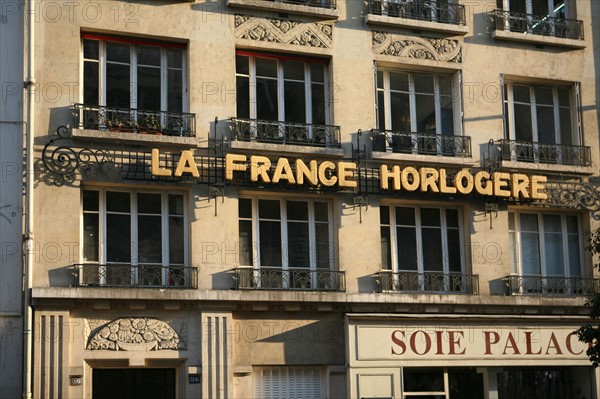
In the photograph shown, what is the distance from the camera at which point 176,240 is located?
Answer: 2559 centimetres

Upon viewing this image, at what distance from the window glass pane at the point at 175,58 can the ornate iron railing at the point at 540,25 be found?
8.54 m

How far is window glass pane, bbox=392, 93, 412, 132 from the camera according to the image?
28.0m

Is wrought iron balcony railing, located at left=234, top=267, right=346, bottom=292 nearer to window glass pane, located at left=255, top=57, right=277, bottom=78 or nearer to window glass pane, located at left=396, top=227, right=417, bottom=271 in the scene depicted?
window glass pane, located at left=396, top=227, right=417, bottom=271

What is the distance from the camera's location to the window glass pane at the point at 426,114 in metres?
28.3

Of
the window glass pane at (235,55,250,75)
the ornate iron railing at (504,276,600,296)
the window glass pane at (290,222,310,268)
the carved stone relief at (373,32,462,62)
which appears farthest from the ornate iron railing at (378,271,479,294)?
the window glass pane at (235,55,250,75)

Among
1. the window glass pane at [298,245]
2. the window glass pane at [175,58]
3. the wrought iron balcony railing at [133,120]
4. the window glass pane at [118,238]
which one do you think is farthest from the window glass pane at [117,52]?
the window glass pane at [298,245]

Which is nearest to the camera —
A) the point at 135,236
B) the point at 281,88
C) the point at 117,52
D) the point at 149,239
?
the point at 135,236

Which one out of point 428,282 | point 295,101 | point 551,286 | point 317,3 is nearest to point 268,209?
point 295,101

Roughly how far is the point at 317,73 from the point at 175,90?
3641mm

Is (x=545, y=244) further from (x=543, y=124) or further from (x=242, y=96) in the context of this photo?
(x=242, y=96)

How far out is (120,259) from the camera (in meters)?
25.0

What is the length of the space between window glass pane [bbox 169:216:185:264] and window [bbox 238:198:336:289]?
1.41m

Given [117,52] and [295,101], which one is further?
[295,101]

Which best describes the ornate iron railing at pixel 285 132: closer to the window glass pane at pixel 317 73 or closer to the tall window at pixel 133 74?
the window glass pane at pixel 317 73
